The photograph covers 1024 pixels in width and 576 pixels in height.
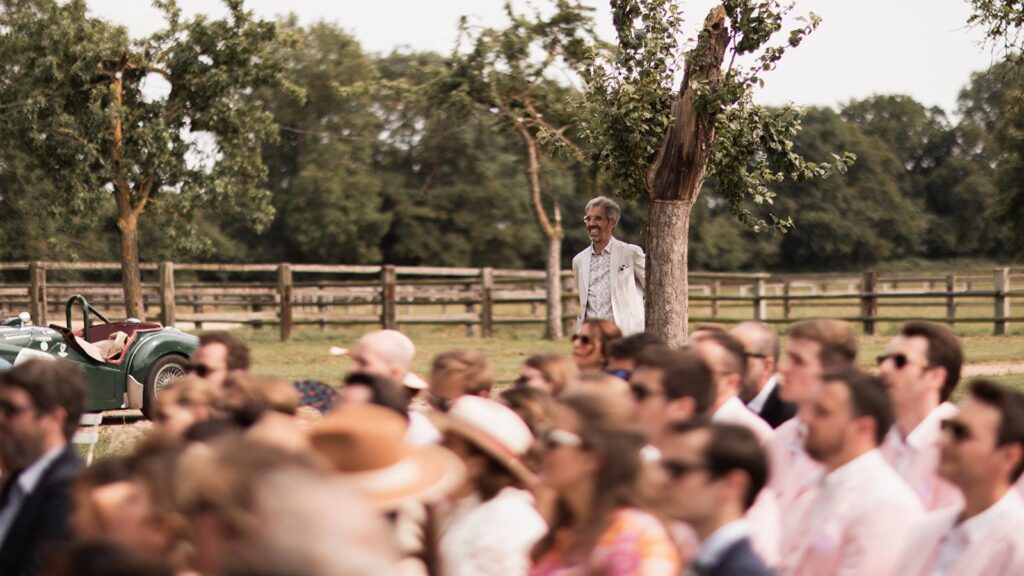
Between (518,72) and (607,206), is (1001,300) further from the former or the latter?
(607,206)

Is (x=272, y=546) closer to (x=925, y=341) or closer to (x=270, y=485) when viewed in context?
(x=270, y=485)

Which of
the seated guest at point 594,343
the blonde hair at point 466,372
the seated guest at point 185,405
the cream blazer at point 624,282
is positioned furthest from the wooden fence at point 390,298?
the seated guest at point 185,405

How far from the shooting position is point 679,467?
3.67 meters

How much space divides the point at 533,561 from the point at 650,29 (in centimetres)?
888

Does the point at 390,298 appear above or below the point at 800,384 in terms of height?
below

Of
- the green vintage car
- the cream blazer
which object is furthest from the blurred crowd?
the green vintage car

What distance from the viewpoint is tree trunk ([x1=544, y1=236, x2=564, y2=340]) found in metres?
25.7

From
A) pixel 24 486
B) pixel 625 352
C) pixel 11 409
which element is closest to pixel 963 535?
pixel 625 352

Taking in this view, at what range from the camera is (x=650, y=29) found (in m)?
12.1

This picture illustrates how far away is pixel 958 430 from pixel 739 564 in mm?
1011

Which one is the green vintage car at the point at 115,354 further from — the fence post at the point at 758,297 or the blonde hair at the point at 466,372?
the fence post at the point at 758,297

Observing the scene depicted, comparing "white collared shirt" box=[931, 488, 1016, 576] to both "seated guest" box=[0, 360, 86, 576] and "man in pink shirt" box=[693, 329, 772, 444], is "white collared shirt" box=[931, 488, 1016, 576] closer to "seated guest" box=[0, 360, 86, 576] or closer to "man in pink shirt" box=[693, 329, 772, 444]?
"man in pink shirt" box=[693, 329, 772, 444]

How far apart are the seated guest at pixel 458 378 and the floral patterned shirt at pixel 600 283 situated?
3.68 m

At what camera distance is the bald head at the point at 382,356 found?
598cm
